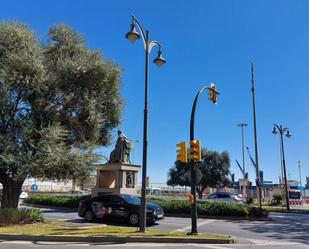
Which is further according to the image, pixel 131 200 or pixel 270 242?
pixel 131 200

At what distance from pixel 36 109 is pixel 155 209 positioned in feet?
23.4

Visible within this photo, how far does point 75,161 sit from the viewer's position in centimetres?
1550

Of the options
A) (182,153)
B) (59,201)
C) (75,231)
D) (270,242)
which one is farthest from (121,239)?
(59,201)

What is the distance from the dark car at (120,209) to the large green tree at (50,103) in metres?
2.62

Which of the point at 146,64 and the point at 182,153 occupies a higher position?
the point at 146,64

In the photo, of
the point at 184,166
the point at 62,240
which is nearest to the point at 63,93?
the point at 62,240

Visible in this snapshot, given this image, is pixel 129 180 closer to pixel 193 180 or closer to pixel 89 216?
pixel 89 216

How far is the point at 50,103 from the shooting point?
1719cm

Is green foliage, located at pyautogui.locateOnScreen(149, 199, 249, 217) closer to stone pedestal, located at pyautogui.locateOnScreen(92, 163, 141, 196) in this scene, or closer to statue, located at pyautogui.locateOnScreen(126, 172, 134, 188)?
statue, located at pyautogui.locateOnScreen(126, 172, 134, 188)

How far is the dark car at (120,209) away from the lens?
17.0 meters

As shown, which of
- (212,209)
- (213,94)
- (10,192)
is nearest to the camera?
(213,94)

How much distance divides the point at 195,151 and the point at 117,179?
39.4ft

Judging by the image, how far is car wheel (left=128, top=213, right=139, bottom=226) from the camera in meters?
16.8

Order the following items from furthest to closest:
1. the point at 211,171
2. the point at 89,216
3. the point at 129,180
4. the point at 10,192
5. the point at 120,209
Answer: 1. the point at 211,171
2. the point at 129,180
3. the point at 89,216
4. the point at 120,209
5. the point at 10,192
